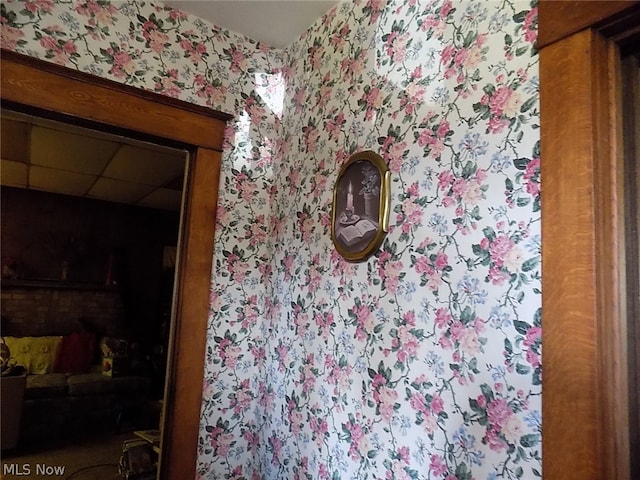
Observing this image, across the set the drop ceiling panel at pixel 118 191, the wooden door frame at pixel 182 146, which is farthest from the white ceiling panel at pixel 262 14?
the drop ceiling panel at pixel 118 191

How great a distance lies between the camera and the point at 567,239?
0.83 metres

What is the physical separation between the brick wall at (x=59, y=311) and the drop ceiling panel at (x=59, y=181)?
1.14 m

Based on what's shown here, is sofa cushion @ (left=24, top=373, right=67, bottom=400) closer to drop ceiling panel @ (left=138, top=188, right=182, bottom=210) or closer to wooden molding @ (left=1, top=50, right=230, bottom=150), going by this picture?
drop ceiling panel @ (left=138, top=188, right=182, bottom=210)

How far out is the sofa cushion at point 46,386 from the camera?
378 centimetres

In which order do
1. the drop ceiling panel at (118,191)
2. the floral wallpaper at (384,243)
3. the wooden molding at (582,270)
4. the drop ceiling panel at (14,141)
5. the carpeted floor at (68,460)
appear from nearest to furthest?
the wooden molding at (582,270) < the floral wallpaper at (384,243) < the drop ceiling panel at (14,141) < the carpeted floor at (68,460) < the drop ceiling panel at (118,191)

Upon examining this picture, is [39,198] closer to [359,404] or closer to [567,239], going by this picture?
[359,404]

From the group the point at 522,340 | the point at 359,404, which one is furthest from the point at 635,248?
the point at 359,404

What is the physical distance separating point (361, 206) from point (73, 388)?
3897 mm

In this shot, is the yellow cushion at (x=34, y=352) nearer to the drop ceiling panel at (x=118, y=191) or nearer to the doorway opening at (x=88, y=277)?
the doorway opening at (x=88, y=277)

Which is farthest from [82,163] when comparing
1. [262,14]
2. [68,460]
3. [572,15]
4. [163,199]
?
[572,15]

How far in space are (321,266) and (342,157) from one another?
0.40m

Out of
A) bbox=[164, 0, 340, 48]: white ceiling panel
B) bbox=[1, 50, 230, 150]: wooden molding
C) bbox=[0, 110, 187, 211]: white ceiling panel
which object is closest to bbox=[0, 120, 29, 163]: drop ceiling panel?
bbox=[0, 110, 187, 211]: white ceiling panel

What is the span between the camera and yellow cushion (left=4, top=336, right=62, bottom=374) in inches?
170

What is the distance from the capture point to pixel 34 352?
14.4 feet
